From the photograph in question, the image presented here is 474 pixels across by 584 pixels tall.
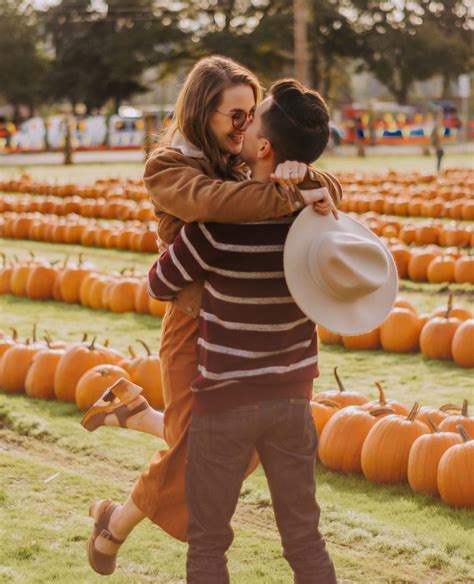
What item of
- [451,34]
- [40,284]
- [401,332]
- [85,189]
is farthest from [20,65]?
[401,332]

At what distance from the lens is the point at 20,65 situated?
67500 mm

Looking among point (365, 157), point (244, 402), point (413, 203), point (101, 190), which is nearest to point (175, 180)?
point (244, 402)

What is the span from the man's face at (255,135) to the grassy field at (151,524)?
1.56m

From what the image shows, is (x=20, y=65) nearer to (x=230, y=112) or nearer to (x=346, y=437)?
(x=346, y=437)

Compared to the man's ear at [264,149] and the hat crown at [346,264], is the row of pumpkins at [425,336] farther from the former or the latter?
the man's ear at [264,149]

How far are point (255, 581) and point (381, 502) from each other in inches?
41.3

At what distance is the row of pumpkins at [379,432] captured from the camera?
4.62 m

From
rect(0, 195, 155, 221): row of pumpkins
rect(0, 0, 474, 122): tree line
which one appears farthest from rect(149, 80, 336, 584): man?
rect(0, 0, 474, 122): tree line

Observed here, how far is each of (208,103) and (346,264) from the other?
2.12 feet

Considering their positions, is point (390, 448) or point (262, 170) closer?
point (262, 170)

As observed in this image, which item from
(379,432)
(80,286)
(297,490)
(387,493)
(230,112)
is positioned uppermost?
(230,112)

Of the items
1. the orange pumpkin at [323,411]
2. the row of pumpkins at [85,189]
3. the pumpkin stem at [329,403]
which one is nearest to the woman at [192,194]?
the orange pumpkin at [323,411]

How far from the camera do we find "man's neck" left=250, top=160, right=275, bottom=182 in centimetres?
312

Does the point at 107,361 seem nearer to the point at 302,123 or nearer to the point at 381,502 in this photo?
the point at 381,502
